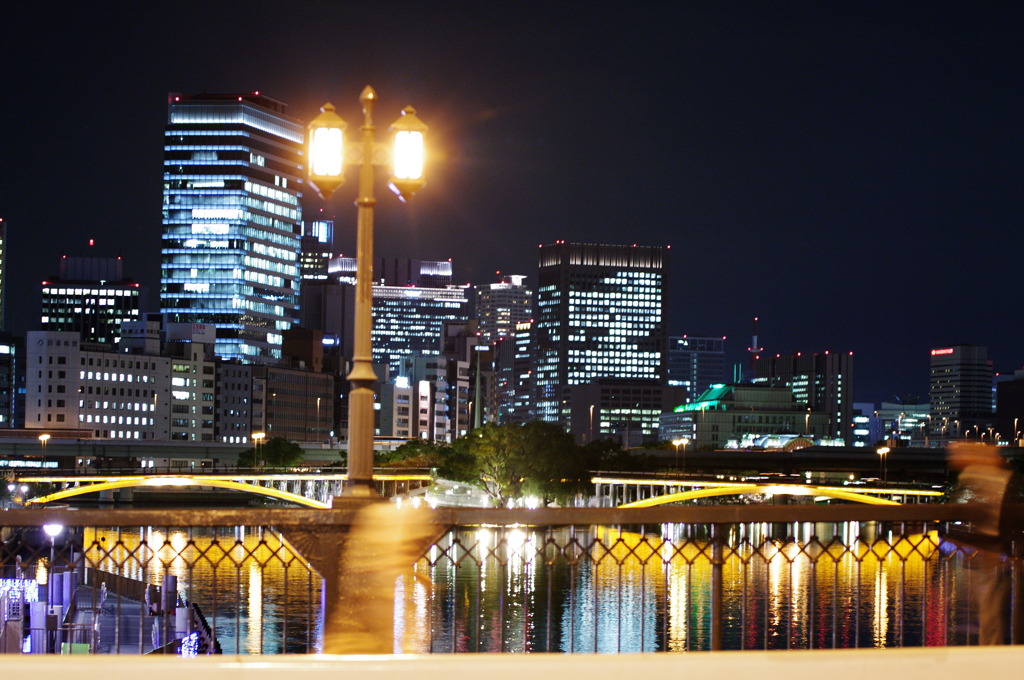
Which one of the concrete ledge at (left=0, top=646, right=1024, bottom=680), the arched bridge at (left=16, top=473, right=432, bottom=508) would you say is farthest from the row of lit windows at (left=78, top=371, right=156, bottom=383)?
the concrete ledge at (left=0, top=646, right=1024, bottom=680)

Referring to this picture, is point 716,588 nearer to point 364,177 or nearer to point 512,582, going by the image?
point 364,177

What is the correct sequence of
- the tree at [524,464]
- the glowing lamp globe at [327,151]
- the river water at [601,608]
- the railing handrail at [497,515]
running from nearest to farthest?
the railing handrail at [497,515] < the glowing lamp globe at [327,151] < the river water at [601,608] < the tree at [524,464]

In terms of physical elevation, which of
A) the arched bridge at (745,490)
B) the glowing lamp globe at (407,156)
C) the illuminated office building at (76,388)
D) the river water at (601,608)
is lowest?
the river water at (601,608)

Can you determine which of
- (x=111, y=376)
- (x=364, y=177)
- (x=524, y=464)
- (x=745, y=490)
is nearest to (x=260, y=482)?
(x=111, y=376)

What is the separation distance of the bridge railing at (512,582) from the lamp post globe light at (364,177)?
1238mm

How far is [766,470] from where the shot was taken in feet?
509

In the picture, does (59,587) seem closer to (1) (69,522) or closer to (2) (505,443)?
(1) (69,522)

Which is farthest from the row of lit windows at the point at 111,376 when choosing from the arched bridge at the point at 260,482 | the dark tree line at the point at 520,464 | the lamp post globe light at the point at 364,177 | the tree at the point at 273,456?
the lamp post globe light at the point at 364,177

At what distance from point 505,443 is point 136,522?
10766cm

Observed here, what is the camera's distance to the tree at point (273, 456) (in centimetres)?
16650

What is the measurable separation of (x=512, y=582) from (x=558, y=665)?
68.8m

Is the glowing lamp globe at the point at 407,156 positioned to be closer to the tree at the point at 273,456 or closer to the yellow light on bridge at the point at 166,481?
the yellow light on bridge at the point at 166,481

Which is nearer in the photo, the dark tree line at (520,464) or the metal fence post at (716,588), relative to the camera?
the metal fence post at (716,588)

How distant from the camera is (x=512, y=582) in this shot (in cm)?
7569
